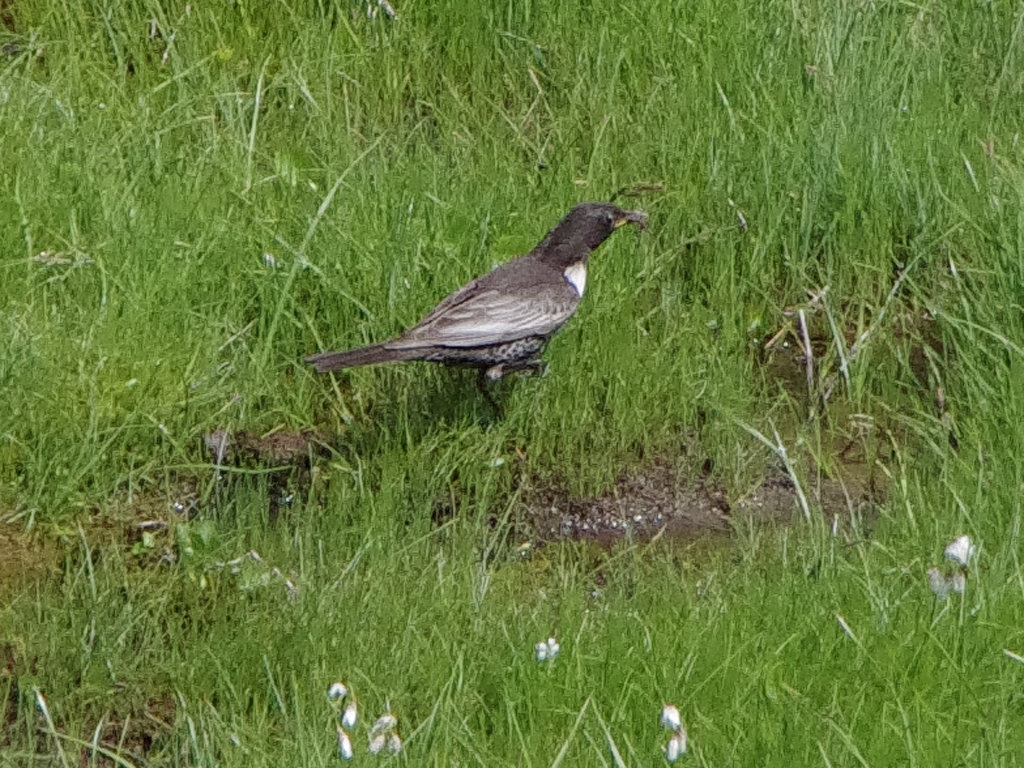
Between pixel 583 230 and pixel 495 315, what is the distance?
1.57 feet

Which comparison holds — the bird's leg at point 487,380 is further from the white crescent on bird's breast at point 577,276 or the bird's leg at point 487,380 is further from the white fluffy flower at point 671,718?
the white fluffy flower at point 671,718

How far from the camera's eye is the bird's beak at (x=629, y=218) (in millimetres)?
5520

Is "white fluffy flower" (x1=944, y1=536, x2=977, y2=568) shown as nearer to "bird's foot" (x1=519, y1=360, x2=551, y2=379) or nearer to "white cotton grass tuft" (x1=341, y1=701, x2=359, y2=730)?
"white cotton grass tuft" (x1=341, y1=701, x2=359, y2=730)

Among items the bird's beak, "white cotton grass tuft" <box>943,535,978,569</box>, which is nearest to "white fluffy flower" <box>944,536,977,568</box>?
"white cotton grass tuft" <box>943,535,978,569</box>

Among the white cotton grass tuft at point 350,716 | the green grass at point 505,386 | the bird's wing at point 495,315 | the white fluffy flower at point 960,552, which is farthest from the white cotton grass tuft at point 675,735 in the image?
the bird's wing at point 495,315

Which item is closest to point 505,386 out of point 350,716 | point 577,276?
point 577,276

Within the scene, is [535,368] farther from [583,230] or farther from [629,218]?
[629,218]

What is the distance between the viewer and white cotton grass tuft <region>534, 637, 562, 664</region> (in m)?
3.74

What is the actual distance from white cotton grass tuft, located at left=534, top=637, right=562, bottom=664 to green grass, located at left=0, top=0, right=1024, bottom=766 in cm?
4

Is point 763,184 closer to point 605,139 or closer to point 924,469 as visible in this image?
point 605,139

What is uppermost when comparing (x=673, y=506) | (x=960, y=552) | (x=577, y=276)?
(x=960, y=552)

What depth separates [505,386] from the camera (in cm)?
543

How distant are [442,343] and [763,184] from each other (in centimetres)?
136

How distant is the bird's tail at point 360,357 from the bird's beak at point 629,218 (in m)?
0.90
